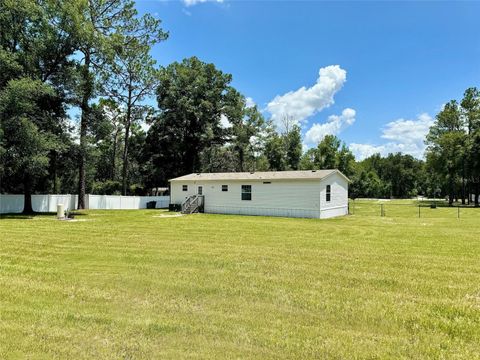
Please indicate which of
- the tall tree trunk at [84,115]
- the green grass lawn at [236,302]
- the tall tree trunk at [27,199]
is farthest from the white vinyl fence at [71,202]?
the green grass lawn at [236,302]

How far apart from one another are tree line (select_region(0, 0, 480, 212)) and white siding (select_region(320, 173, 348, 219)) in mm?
15799

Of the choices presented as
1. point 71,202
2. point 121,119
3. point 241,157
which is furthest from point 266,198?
point 121,119

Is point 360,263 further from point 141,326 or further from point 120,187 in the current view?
point 120,187

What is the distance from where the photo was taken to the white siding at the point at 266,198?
21031mm

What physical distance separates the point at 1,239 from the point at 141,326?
9213mm

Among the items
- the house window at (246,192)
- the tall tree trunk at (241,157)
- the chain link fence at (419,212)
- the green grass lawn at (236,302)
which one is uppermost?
the tall tree trunk at (241,157)

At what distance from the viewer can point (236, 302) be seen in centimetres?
502

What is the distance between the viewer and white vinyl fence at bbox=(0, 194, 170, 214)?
2214 centimetres

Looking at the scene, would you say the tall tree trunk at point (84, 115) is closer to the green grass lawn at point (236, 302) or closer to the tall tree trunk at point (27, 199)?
the tall tree trunk at point (27, 199)

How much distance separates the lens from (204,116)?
118ft

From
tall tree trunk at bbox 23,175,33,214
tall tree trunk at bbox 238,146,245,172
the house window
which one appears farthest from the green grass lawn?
tall tree trunk at bbox 238,146,245,172

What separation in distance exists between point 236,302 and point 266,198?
58.1ft

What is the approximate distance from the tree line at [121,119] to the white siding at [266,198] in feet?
28.8

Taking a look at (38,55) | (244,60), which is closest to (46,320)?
(38,55)
